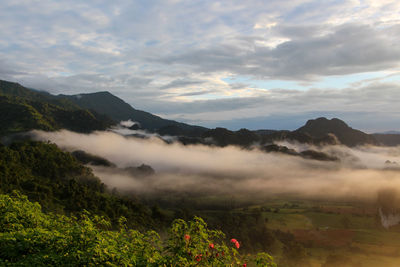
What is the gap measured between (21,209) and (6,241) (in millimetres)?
8972

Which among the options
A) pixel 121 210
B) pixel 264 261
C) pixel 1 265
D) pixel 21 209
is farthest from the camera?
pixel 121 210

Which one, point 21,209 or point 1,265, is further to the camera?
point 21,209

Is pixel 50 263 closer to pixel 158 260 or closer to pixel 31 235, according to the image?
pixel 31 235

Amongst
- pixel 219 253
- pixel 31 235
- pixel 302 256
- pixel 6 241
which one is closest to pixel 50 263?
pixel 31 235

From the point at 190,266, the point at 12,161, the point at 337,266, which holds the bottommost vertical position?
the point at 337,266

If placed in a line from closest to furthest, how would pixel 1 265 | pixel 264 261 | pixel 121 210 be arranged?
1. pixel 1 265
2. pixel 264 261
3. pixel 121 210

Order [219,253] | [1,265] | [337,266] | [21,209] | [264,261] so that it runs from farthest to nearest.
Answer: [337,266]
[21,209]
[219,253]
[264,261]
[1,265]

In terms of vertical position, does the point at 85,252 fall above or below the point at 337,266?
above

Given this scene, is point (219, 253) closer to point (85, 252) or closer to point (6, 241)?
point (85, 252)

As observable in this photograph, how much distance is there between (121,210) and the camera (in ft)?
551

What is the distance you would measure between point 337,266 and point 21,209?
20981 centimetres

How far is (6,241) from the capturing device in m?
18.7

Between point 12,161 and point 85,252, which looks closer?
point 85,252

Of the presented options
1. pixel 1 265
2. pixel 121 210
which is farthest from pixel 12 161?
pixel 1 265
